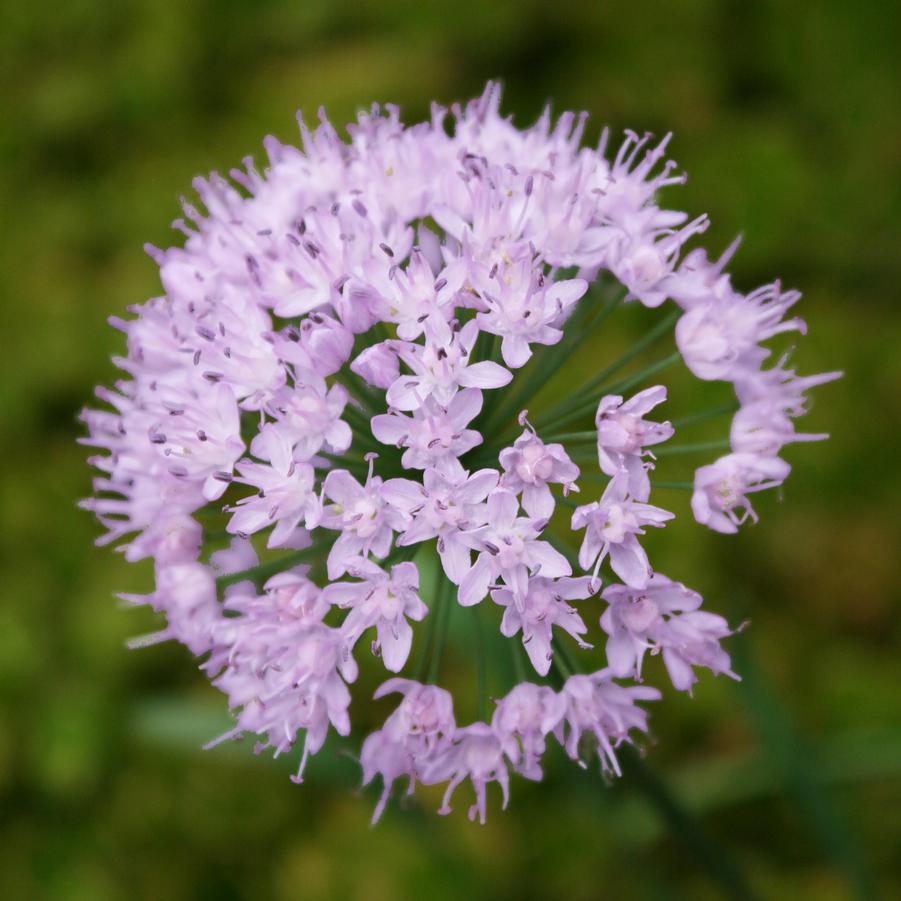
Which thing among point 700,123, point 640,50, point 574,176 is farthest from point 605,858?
point 640,50

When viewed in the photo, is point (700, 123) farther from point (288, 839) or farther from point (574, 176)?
point (288, 839)

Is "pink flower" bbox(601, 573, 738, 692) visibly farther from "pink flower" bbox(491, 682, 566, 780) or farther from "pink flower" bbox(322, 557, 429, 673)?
"pink flower" bbox(322, 557, 429, 673)

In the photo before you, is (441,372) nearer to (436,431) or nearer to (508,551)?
(436,431)

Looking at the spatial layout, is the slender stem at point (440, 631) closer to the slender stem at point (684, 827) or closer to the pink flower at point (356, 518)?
the pink flower at point (356, 518)

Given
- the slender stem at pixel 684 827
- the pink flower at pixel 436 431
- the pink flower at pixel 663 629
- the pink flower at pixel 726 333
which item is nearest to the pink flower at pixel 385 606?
the pink flower at pixel 436 431

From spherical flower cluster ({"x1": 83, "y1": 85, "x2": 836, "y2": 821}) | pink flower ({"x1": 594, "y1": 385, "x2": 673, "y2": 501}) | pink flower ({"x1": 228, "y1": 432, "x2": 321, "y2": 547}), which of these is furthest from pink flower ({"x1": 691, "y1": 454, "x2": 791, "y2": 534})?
pink flower ({"x1": 228, "y1": 432, "x2": 321, "y2": 547})

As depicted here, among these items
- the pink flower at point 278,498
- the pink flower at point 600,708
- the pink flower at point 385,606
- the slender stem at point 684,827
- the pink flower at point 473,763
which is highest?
the pink flower at point 278,498
